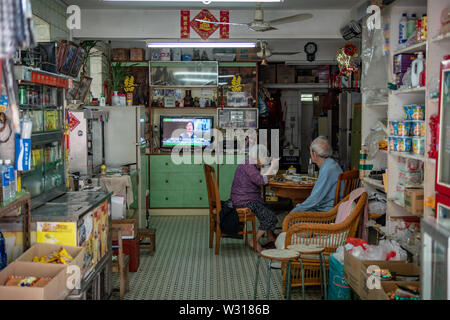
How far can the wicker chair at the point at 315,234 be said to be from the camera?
4.69m

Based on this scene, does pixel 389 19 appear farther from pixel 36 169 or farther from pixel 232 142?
pixel 232 142

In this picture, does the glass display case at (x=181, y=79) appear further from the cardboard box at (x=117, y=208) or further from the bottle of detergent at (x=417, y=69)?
the bottle of detergent at (x=417, y=69)

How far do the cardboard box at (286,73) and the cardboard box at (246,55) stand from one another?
104 inches

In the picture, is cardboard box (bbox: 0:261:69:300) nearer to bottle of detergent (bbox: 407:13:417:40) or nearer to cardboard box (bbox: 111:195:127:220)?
cardboard box (bbox: 111:195:127:220)

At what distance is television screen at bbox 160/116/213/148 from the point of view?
9.48m

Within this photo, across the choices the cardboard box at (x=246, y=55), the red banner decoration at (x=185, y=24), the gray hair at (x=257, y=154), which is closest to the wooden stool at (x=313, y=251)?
the gray hair at (x=257, y=154)

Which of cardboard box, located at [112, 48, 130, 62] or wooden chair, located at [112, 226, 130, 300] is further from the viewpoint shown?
cardboard box, located at [112, 48, 130, 62]

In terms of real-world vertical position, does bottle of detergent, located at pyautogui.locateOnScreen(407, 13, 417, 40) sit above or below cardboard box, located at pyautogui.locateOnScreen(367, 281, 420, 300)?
above

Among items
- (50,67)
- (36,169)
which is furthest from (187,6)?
(36,169)

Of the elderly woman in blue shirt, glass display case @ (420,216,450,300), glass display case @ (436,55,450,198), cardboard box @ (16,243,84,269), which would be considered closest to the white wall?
the elderly woman in blue shirt

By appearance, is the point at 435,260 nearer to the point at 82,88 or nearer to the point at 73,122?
the point at 73,122

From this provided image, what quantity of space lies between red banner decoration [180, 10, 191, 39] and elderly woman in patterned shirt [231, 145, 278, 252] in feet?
7.37
